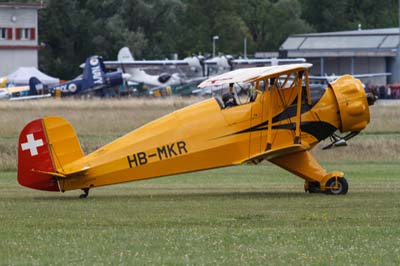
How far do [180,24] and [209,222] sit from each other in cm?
8955

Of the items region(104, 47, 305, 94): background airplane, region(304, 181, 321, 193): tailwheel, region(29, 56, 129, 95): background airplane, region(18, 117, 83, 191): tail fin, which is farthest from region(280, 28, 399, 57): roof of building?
region(18, 117, 83, 191): tail fin

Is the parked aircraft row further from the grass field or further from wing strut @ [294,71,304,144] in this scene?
wing strut @ [294,71,304,144]

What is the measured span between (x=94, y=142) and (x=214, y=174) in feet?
19.8

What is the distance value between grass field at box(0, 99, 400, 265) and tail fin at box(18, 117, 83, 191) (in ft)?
1.38

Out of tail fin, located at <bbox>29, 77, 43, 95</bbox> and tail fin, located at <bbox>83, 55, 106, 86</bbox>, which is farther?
tail fin, located at <bbox>29, 77, 43, 95</bbox>

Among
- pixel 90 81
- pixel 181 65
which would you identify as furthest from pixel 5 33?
pixel 90 81

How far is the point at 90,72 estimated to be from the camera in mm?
73375

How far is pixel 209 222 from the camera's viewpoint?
51.6 feet

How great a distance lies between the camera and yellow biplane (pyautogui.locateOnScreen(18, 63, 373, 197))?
19.2 meters

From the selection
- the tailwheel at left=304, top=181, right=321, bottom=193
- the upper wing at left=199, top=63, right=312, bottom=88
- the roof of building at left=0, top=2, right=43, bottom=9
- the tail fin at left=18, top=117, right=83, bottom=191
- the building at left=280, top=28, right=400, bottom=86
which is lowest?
the tailwheel at left=304, top=181, right=321, bottom=193

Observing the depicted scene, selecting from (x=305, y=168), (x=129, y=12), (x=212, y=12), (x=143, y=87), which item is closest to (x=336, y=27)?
(x=212, y=12)

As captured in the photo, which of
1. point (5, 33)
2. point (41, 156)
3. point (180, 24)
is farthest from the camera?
point (180, 24)

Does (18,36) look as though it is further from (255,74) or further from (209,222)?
(209,222)

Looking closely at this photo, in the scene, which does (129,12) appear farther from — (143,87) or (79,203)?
(79,203)
